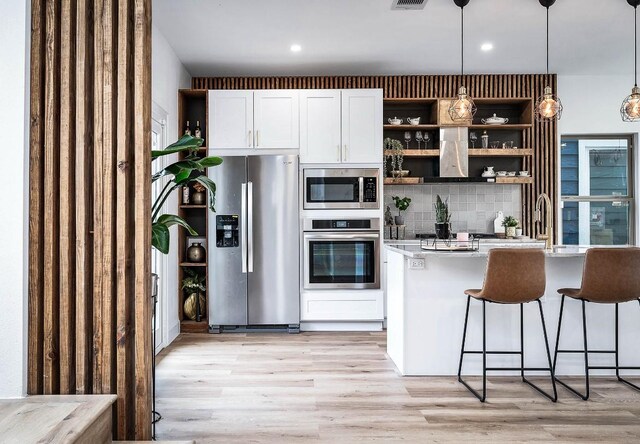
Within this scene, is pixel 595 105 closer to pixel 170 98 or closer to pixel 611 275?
pixel 611 275

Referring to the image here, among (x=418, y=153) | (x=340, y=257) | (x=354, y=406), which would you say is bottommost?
(x=354, y=406)

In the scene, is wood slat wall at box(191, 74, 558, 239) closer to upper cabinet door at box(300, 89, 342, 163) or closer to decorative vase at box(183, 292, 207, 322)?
upper cabinet door at box(300, 89, 342, 163)

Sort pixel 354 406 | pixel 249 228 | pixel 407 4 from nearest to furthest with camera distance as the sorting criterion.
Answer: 1. pixel 354 406
2. pixel 407 4
3. pixel 249 228

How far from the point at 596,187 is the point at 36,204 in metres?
5.72

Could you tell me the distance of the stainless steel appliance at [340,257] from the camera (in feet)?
16.0

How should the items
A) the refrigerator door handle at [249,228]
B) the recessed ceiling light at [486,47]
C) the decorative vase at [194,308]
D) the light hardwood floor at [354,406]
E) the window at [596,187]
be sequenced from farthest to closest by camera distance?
the window at [596,187], the decorative vase at [194,308], the refrigerator door handle at [249,228], the recessed ceiling light at [486,47], the light hardwood floor at [354,406]

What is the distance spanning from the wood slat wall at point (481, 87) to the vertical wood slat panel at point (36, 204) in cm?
347

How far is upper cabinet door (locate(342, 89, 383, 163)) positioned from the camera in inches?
196

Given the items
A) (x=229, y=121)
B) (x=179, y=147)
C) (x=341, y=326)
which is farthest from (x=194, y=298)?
(x=179, y=147)

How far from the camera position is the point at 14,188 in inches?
77.0

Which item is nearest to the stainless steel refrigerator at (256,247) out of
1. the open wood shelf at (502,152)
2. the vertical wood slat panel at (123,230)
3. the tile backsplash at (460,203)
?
the tile backsplash at (460,203)

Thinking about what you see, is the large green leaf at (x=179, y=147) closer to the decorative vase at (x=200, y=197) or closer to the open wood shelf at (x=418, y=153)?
the decorative vase at (x=200, y=197)

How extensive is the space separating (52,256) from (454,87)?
4689 millimetres

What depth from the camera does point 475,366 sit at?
340 centimetres
